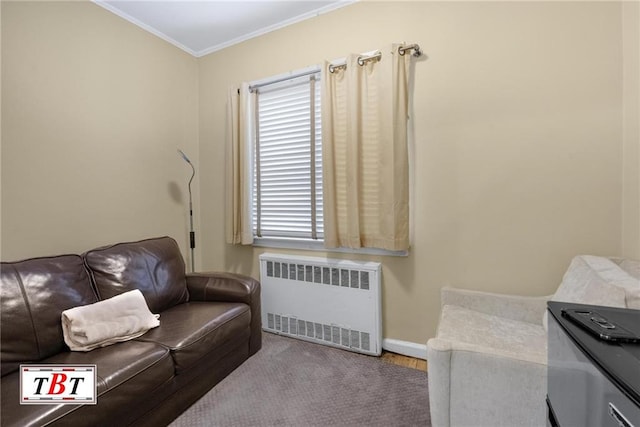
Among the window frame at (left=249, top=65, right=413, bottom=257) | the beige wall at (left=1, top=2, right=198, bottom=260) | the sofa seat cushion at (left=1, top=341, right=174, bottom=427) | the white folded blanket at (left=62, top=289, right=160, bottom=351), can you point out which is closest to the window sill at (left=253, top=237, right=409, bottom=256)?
the window frame at (left=249, top=65, right=413, bottom=257)

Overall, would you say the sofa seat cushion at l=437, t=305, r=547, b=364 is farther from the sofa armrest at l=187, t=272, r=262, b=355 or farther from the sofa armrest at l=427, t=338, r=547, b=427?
the sofa armrest at l=187, t=272, r=262, b=355

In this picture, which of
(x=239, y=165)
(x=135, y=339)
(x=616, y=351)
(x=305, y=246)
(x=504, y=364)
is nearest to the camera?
(x=616, y=351)

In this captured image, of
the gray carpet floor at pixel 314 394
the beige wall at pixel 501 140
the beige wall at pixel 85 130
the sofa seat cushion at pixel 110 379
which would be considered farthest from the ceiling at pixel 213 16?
the gray carpet floor at pixel 314 394

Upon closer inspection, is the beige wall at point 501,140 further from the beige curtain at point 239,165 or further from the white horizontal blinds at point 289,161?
the beige curtain at point 239,165

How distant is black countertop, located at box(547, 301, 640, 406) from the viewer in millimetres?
467

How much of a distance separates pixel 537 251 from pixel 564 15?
1431 millimetres

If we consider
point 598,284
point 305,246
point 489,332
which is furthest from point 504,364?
point 305,246

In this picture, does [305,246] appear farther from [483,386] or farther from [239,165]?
[483,386]

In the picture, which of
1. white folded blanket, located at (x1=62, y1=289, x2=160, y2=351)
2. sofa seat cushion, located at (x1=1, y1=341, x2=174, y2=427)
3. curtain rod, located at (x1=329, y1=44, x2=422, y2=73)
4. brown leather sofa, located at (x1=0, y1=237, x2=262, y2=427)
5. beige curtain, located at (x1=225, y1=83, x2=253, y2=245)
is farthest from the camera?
beige curtain, located at (x1=225, y1=83, x2=253, y2=245)

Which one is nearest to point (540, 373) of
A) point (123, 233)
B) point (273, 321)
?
point (273, 321)

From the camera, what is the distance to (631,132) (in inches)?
59.6

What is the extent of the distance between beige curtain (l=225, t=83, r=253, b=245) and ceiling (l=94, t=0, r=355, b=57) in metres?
0.53

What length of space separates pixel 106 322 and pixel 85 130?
1.45 metres

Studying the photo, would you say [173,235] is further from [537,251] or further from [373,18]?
[537,251]
